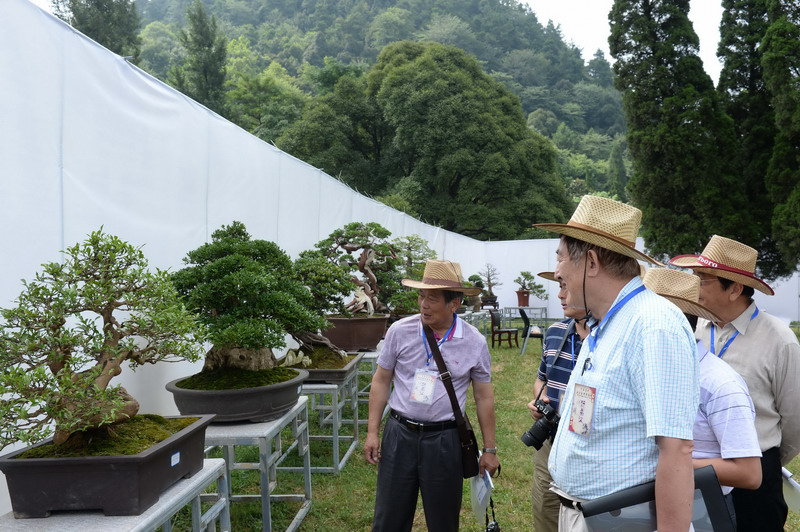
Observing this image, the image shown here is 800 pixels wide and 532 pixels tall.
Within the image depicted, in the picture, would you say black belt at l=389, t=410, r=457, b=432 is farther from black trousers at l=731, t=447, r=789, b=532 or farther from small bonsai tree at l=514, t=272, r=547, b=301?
small bonsai tree at l=514, t=272, r=547, b=301

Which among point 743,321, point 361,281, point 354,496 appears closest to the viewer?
point 743,321

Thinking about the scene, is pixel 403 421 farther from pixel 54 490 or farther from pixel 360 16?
pixel 360 16

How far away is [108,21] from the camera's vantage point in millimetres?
18562

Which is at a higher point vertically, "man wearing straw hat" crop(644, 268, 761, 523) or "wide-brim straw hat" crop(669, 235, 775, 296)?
"wide-brim straw hat" crop(669, 235, 775, 296)

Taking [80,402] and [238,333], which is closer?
[80,402]

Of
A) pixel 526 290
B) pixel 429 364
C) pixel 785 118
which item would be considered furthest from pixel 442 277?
pixel 526 290

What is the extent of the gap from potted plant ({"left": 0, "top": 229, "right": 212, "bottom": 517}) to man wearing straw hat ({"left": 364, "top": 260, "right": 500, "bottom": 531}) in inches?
33.0

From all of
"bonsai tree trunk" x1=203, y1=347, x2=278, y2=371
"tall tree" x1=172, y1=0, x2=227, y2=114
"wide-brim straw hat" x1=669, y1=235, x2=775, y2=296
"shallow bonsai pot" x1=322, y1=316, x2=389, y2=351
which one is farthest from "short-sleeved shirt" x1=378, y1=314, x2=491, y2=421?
"tall tree" x1=172, y1=0, x2=227, y2=114

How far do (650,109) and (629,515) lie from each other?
1148cm

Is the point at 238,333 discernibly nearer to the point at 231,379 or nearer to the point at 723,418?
the point at 231,379

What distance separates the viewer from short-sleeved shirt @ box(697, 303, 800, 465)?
172cm

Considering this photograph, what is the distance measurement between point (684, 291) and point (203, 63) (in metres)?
21.6

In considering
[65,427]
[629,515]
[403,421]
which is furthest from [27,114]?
[629,515]

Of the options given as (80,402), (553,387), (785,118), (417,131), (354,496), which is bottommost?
(354,496)
